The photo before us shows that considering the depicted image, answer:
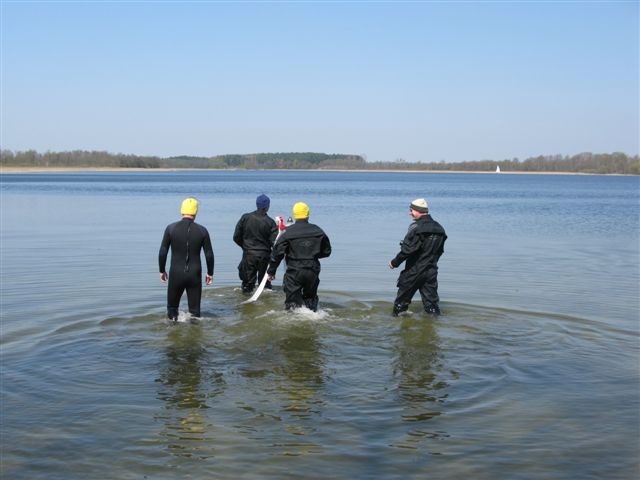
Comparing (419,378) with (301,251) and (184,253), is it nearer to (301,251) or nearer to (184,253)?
(301,251)

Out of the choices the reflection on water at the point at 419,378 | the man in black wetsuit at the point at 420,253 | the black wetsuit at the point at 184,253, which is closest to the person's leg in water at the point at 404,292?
the man in black wetsuit at the point at 420,253

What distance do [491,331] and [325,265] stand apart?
811 centimetres

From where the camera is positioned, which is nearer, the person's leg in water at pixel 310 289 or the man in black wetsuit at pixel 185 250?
the man in black wetsuit at pixel 185 250

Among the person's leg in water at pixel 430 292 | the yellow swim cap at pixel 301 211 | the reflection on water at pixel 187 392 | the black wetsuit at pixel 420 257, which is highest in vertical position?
the yellow swim cap at pixel 301 211

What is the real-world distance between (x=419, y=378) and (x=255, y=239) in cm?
589

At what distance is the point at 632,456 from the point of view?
604cm

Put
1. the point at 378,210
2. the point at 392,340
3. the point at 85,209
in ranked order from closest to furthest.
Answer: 1. the point at 392,340
2. the point at 85,209
3. the point at 378,210

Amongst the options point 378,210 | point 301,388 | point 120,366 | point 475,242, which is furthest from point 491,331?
point 378,210

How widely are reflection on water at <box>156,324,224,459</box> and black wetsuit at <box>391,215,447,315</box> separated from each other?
3321 millimetres

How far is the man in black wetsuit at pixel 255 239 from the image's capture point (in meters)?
13.1

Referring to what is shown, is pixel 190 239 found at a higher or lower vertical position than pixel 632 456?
higher

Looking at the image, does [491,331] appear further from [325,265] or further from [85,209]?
[85,209]

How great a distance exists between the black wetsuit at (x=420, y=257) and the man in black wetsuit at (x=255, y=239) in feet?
10.5

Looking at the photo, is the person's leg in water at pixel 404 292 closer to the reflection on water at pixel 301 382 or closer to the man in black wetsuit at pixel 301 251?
the man in black wetsuit at pixel 301 251
